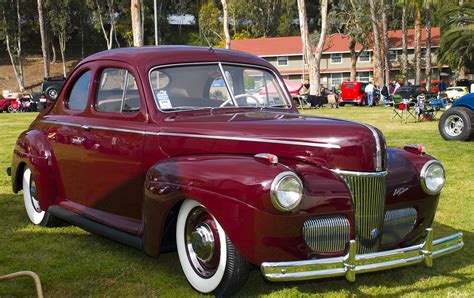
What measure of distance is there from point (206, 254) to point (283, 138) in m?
0.97

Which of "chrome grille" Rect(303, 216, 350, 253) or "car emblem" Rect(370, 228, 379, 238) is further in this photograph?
"car emblem" Rect(370, 228, 379, 238)

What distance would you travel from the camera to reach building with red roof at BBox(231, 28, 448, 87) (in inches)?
2266

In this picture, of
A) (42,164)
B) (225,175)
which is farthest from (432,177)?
(42,164)

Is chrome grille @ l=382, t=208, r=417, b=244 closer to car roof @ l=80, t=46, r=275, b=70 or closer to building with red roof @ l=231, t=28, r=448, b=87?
car roof @ l=80, t=46, r=275, b=70

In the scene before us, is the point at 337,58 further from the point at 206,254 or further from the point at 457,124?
the point at 206,254

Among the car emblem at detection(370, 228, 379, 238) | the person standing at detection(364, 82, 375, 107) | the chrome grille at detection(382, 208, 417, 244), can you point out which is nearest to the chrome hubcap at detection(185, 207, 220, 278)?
the car emblem at detection(370, 228, 379, 238)

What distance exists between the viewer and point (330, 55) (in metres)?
58.7

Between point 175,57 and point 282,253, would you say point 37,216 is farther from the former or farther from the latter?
point 282,253

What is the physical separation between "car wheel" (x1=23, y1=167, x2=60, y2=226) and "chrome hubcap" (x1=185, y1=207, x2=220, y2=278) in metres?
2.39

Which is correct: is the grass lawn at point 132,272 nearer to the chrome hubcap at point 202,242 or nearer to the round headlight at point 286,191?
the chrome hubcap at point 202,242

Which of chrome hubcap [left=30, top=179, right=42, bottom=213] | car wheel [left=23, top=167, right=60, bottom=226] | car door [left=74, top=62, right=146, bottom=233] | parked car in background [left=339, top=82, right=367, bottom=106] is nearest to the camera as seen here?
car door [left=74, top=62, right=146, bottom=233]

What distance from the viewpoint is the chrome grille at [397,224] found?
12.7 ft

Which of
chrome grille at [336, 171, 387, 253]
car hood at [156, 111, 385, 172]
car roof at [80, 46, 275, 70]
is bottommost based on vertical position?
chrome grille at [336, 171, 387, 253]

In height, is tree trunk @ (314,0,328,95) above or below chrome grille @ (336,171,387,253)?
above
